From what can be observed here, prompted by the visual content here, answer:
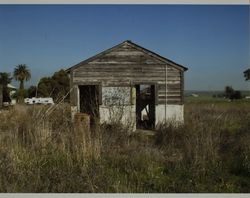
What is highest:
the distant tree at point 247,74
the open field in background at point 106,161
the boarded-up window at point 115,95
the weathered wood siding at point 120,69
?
the weathered wood siding at point 120,69

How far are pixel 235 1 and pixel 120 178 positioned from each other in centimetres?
322

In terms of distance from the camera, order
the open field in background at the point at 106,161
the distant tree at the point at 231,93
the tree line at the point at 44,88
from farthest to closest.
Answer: the distant tree at the point at 231,93 → the tree line at the point at 44,88 → the open field in background at the point at 106,161

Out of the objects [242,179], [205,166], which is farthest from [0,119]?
[242,179]

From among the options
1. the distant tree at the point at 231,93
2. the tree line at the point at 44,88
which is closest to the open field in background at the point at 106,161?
the tree line at the point at 44,88

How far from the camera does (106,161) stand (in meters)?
6.21

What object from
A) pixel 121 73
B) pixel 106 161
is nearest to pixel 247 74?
pixel 106 161

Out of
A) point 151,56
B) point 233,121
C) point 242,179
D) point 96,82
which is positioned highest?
point 151,56

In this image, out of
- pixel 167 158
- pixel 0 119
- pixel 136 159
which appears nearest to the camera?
pixel 136 159

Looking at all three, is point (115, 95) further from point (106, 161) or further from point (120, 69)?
point (106, 161)

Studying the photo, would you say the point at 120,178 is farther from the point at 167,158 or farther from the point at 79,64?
the point at 79,64

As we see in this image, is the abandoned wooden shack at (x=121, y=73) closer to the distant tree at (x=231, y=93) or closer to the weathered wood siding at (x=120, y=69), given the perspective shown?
the weathered wood siding at (x=120, y=69)

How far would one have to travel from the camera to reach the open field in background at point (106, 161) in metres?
5.11

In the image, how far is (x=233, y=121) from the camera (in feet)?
34.4

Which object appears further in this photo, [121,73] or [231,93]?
[231,93]
